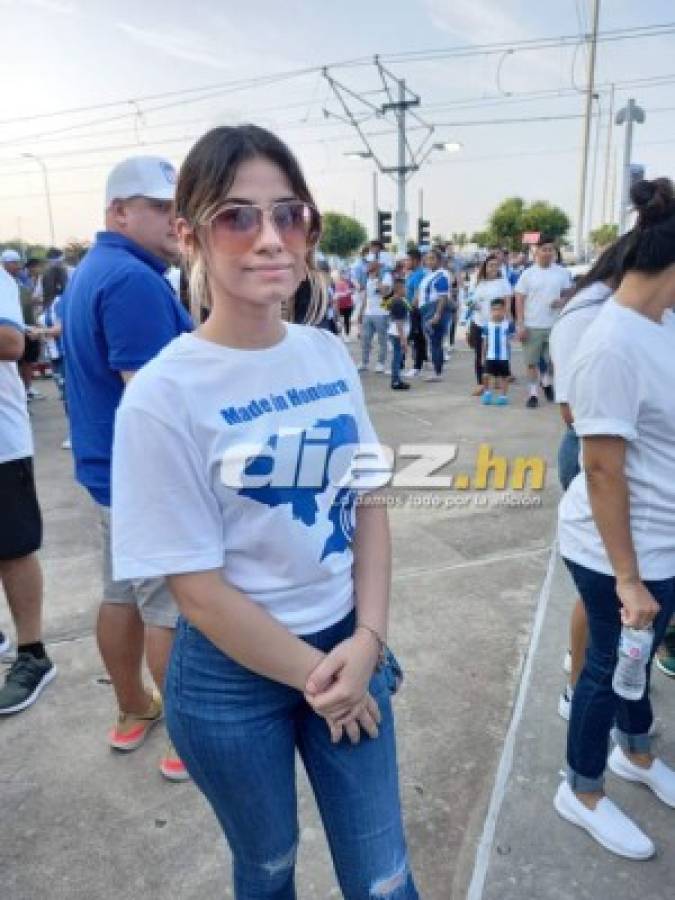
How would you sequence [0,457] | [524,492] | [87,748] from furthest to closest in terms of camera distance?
[524,492] → [0,457] → [87,748]

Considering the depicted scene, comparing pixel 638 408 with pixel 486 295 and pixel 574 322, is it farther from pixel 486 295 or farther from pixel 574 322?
pixel 486 295

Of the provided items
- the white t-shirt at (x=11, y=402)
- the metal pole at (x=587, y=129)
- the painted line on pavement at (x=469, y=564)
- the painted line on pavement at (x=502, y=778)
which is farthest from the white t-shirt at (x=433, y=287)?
the metal pole at (x=587, y=129)

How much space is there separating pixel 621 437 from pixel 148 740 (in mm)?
2033

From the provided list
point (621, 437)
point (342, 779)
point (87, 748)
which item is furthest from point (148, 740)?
point (621, 437)

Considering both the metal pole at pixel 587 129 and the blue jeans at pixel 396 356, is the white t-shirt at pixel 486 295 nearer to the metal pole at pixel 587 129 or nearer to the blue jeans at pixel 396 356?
the blue jeans at pixel 396 356

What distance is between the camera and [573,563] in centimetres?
203

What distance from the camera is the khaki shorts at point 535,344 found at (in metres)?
8.16

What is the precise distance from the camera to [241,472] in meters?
1.22

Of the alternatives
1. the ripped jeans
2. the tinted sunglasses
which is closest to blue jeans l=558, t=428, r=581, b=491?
the ripped jeans

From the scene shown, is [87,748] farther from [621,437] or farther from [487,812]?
[621,437]

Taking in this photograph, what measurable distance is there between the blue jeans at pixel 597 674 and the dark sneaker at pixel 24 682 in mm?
2124

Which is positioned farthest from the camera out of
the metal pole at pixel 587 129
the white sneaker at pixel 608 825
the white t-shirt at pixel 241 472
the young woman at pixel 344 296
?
the metal pole at pixel 587 129

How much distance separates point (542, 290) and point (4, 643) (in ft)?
21.8

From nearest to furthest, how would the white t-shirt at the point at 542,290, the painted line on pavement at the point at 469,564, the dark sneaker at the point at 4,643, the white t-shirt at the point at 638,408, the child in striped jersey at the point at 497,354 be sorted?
the white t-shirt at the point at 638,408, the dark sneaker at the point at 4,643, the painted line on pavement at the point at 469,564, the white t-shirt at the point at 542,290, the child in striped jersey at the point at 497,354
